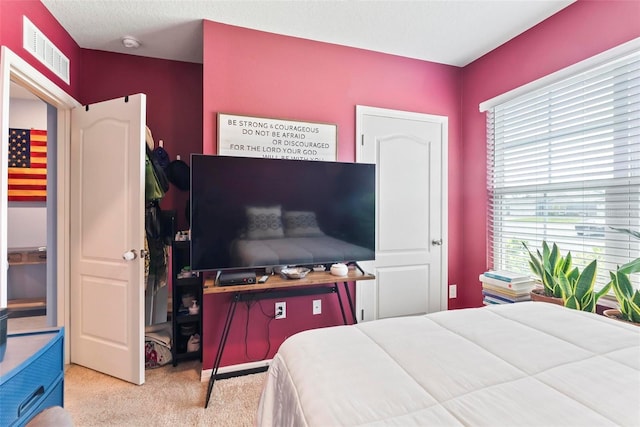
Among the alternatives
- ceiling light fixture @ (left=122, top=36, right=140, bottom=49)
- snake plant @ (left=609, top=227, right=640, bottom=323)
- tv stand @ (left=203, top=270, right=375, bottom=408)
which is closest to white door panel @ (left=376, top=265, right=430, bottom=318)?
tv stand @ (left=203, top=270, right=375, bottom=408)

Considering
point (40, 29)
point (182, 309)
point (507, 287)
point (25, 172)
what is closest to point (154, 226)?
point (182, 309)

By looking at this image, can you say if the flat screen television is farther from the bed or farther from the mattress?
the bed

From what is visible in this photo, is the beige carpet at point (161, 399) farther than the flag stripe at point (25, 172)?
No

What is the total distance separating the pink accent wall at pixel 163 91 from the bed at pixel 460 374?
7.13ft

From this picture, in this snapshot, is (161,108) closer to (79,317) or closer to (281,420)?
(79,317)

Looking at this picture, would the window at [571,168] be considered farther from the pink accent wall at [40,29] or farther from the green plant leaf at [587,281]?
the pink accent wall at [40,29]

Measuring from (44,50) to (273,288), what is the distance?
2.21 metres

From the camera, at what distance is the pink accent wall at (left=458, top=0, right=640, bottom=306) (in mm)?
1869

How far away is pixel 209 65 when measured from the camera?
2207 millimetres

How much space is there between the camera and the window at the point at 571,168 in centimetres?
180

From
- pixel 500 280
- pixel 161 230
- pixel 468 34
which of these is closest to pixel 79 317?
pixel 161 230

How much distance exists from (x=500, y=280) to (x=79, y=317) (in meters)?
3.28

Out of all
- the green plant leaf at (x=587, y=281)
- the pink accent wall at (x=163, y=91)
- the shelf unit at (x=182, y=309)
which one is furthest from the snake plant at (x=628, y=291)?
the pink accent wall at (x=163, y=91)

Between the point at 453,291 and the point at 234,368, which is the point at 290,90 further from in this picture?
the point at 453,291
